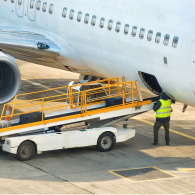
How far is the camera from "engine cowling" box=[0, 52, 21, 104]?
14.9 meters

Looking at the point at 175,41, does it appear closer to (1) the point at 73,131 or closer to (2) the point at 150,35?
(2) the point at 150,35

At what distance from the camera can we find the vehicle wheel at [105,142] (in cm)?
1461

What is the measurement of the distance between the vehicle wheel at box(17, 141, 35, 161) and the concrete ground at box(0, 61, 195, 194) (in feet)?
0.59

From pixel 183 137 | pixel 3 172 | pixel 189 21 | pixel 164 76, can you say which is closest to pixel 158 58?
pixel 164 76

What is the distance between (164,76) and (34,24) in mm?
7043

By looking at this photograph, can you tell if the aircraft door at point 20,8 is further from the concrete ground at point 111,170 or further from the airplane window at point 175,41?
the airplane window at point 175,41

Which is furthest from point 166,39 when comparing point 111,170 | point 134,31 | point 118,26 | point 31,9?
point 31,9

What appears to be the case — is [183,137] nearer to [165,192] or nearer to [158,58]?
[158,58]

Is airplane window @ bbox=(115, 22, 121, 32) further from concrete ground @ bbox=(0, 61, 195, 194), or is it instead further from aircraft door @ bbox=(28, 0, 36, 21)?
aircraft door @ bbox=(28, 0, 36, 21)

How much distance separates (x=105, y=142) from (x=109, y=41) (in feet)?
11.9

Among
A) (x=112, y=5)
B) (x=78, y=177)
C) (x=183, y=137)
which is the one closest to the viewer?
(x=78, y=177)

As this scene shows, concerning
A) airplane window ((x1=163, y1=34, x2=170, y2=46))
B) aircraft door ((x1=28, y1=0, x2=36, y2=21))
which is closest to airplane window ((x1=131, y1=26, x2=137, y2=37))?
airplane window ((x1=163, y1=34, x2=170, y2=46))

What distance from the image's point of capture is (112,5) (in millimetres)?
15789

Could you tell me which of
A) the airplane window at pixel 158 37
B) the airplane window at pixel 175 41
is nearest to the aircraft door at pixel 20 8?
the airplane window at pixel 158 37
